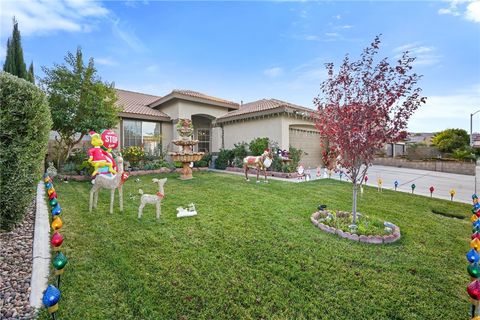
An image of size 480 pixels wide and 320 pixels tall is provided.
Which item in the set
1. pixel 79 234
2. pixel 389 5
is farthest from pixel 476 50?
Answer: pixel 79 234

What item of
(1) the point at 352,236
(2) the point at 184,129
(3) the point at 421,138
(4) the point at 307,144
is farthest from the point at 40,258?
(3) the point at 421,138

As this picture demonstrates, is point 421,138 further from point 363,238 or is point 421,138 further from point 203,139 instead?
point 363,238

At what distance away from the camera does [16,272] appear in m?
2.49

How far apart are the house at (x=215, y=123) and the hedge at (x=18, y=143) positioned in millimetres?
9656

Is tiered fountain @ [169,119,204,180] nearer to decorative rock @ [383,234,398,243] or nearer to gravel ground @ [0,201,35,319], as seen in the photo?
gravel ground @ [0,201,35,319]

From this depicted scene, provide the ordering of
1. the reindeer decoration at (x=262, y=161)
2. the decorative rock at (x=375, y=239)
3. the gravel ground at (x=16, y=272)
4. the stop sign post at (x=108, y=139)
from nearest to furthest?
the gravel ground at (x=16, y=272), the decorative rock at (x=375, y=239), the stop sign post at (x=108, y=139), the reindeer decoration at (x=262, y=161)

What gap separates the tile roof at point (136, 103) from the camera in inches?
529

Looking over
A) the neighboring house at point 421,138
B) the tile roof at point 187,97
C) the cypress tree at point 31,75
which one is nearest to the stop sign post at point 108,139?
the tile roof at point 187,97

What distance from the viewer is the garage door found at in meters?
13.4

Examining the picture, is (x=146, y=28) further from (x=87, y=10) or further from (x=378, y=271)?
(x=378, y=271)

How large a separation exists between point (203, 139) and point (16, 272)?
14.3 metres

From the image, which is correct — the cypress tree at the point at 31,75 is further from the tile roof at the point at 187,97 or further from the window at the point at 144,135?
the tile roof at the point at 187,97

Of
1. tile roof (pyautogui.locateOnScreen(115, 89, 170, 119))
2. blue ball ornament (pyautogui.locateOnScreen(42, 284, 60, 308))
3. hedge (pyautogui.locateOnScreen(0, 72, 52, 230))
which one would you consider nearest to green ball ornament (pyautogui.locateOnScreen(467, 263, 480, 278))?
blue ball ornament (pyautogui.locateOnScreen(42, 284, 60, 308))

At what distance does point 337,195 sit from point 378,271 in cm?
434
